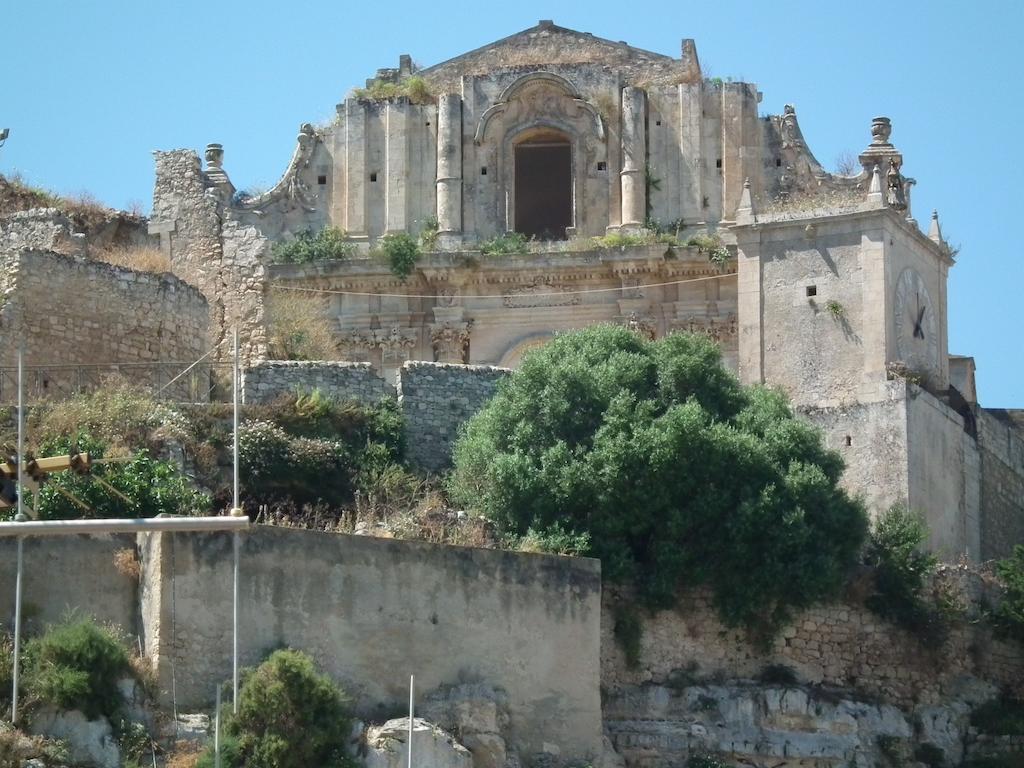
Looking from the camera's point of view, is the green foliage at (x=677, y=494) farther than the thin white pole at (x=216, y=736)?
Yes

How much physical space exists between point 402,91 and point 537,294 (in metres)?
3.92

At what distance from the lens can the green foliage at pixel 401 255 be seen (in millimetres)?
42875

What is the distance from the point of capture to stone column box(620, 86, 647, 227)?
43.7 meters

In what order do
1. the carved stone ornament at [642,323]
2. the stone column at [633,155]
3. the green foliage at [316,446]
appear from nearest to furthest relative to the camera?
the green foliage at [316,446] → the carved stone ornament at [642,323] → the stone column at [633,155]

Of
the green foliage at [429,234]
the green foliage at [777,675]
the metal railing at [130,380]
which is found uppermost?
the green foliage at [429,234]

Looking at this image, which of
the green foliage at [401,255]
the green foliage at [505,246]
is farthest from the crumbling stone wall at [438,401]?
the green foliage at [505,246]

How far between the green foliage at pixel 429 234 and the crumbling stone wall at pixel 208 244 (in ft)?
7.17

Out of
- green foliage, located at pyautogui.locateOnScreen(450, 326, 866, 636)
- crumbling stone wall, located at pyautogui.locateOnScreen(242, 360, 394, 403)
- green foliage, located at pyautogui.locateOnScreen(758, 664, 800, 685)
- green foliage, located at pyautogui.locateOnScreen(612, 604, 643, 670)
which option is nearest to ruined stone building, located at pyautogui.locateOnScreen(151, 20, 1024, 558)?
crumbling stone wall, located at pyautogui.locateOnScreen(242, 360, 394, 403)

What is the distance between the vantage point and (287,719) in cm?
2784

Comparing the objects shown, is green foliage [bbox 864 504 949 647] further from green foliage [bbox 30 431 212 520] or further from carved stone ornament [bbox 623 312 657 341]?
carved stone ornament [bbox 623 312 657 341]

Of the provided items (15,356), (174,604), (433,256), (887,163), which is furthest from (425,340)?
(174,604)

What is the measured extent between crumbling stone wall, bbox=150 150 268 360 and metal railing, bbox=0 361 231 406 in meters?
4.87

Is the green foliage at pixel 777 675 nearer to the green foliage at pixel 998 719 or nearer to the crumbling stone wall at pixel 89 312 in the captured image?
the green foliage at pixel 998 719

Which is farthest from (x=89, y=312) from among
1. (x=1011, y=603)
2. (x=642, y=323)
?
(x=1011, y=603)
